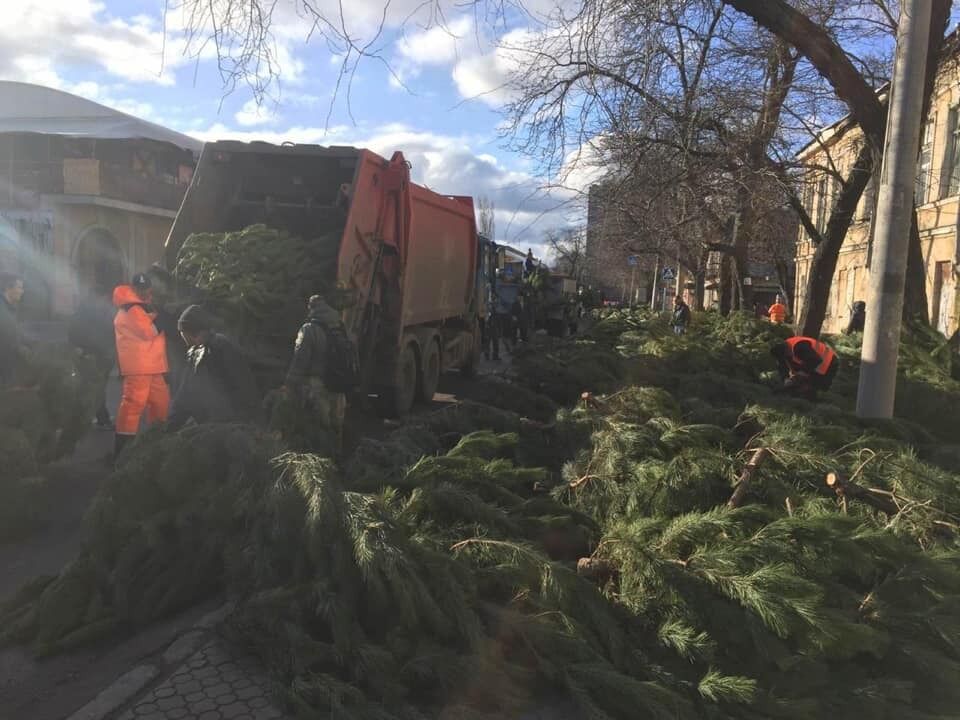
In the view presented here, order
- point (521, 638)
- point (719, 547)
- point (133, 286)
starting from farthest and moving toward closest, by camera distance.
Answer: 1. point (133, 286)
2. point (719, 547)
3. point (521, 638)

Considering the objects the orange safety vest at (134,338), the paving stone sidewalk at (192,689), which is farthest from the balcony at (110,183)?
the paving stone sidewalk at (192,689)

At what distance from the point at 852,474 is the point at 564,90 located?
6947 mm

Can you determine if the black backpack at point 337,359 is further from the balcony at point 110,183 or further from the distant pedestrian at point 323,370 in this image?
the balcony at point 110,183

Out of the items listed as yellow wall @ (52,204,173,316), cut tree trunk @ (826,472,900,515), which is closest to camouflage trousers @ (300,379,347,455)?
cut tree trunk @ (826,472,900,515)

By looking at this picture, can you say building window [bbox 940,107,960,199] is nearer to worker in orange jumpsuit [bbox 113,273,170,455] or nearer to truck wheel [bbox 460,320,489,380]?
truck wheel [bbox 460,320,489,380]

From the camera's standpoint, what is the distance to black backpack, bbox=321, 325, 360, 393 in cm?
633

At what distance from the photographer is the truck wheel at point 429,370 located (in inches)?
396

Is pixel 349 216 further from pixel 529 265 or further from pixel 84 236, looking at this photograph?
pixel 84 236

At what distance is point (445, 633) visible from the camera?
2.87 meters

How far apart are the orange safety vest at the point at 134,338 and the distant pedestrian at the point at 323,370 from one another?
1.21 m

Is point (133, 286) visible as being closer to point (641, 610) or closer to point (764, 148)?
point (641, 610)

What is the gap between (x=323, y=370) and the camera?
20.6ft

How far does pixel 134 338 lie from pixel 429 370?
15.5ft

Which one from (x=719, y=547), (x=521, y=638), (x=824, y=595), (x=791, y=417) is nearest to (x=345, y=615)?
(x=521, y=638)
